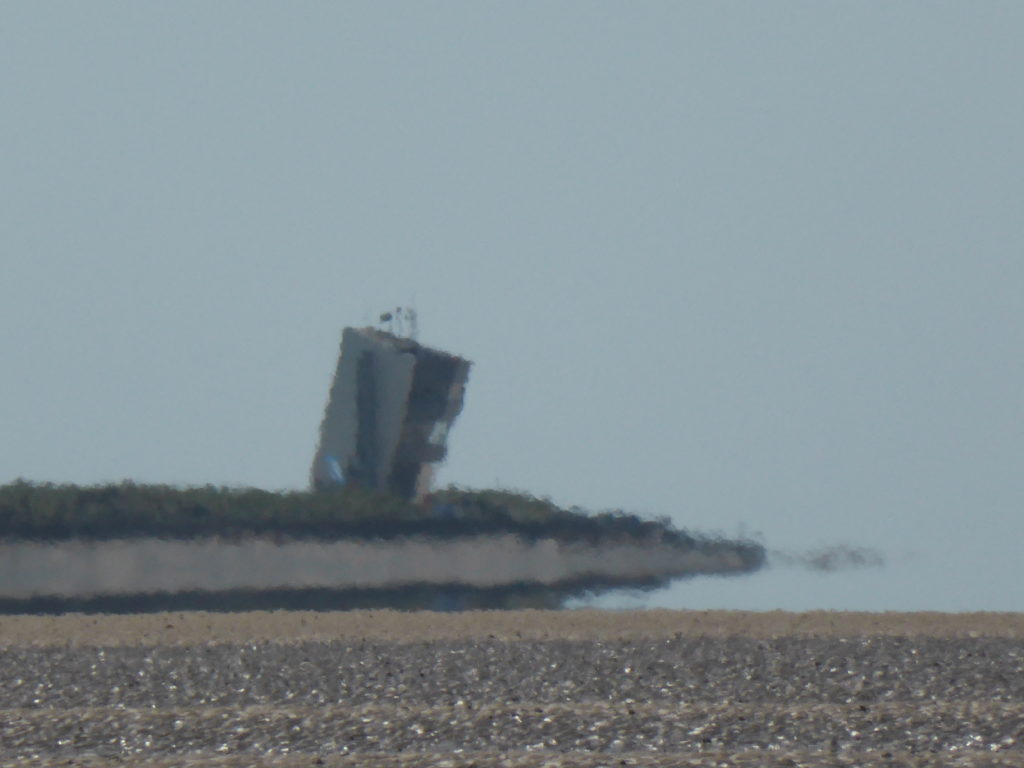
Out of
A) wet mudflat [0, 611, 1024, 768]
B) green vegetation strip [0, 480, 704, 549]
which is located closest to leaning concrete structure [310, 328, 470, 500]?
green vegetation strip [0, 480, 704, 549]

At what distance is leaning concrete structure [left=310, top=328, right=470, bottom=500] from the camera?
42375 mm

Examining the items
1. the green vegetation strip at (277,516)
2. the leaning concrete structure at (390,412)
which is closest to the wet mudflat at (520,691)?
the green vegetation strip at (277,516)

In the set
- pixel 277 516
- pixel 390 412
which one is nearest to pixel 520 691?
pixel 277 516

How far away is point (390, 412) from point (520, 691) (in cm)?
2671

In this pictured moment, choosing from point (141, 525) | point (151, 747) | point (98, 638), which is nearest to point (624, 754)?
point (151, 747)

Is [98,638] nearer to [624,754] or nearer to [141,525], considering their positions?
[624,754]

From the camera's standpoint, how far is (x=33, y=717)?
1505 cm

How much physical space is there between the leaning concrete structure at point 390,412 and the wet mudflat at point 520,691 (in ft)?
64.2

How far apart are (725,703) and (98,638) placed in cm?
945

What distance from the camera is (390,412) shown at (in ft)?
140

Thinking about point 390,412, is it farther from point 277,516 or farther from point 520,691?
point 520,691

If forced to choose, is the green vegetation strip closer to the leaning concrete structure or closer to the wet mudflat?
the leaning concrete structure

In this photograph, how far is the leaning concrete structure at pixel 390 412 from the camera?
42375 millimetres

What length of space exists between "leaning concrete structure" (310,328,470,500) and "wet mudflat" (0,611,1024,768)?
19.6m
